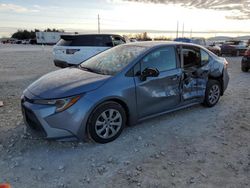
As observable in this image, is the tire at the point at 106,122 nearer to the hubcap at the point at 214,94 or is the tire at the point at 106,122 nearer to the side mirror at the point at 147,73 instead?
the side mirror at the point at 147,73

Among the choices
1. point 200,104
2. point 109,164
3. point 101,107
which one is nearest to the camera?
point 109,164

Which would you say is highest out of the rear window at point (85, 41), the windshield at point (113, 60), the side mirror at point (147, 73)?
the rear window at point (85, 41)

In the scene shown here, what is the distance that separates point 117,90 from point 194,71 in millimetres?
1948

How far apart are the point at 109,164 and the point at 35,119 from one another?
47.9 inches

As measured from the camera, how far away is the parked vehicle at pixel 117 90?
3.37 m

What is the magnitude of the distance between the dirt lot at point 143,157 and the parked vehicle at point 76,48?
4.61 meters

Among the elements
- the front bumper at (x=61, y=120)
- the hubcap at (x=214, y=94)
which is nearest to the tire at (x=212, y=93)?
the hubcap at (x=214, y=94)

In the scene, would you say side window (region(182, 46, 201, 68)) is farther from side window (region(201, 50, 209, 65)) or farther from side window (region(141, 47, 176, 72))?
side window (region(141, 47, 176, 72))

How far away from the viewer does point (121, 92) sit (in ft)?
12.2

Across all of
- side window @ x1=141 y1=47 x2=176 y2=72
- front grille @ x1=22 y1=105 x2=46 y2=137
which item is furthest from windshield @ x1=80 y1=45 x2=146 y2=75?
front grille @ x1=22 y1=105 x2=46 y2=137

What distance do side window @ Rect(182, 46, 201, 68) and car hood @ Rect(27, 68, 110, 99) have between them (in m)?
1.78

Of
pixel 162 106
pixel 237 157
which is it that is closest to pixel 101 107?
pixel 162 106

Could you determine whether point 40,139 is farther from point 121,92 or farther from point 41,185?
point 121,92

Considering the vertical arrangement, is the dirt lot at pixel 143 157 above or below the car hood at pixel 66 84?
below
